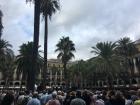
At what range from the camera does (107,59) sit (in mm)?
59625

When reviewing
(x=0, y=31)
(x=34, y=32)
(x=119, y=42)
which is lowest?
(x=34, y=32)

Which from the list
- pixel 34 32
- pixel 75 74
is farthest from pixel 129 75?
pixel 34 32

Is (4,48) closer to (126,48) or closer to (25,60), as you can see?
(25,60)

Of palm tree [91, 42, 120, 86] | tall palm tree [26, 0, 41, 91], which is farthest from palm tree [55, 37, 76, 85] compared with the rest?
tall palm tree [26, 0, 41, 91]

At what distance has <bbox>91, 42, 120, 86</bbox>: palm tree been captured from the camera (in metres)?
59.8

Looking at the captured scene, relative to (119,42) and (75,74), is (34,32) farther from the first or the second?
(75,74)

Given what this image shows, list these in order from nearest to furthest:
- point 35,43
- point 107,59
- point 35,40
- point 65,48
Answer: point 35,43, point 35,40, point 107,59, point 65,48

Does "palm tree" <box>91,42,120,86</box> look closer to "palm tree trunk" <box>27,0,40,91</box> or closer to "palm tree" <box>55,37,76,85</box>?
"palm tree" <box>55,37,76,85</box>

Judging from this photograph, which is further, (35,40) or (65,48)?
(65,48)

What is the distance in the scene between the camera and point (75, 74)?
4063 inches

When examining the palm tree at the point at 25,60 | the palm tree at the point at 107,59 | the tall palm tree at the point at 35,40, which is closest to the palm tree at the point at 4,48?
the palm tree at the point at 25,60

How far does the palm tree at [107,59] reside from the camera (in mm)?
59844

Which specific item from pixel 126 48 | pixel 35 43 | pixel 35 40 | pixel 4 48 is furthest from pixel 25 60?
pixel 35 43

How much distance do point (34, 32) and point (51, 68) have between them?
119774 millimetres
